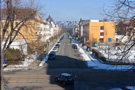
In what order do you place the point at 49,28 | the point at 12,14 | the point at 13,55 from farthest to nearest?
the point at 49,28 < the point at 13,55 < the point at 12,14

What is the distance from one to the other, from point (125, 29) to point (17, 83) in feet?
27.9

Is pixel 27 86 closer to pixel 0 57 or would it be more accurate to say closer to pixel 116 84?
pixel 116 84

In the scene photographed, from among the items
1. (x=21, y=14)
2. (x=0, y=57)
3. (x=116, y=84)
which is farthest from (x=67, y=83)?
(x=0, y=57)

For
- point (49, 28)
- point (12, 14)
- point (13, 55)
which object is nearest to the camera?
point (12, 14)

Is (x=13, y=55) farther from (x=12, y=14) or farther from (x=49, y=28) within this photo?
(x=49, y=28)

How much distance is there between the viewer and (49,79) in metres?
12.6

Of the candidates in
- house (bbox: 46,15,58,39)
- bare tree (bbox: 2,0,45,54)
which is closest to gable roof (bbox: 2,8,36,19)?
bare tree (bbox: 2,0,45,54)

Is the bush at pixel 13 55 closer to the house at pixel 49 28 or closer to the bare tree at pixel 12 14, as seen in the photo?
the bare tree at pixel 12 14

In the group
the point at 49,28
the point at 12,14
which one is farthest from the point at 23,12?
the point at 49,28

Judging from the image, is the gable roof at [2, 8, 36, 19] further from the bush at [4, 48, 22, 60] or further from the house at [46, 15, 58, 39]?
the house at [46, 15, 58, 39]

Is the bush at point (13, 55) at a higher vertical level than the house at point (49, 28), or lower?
lower

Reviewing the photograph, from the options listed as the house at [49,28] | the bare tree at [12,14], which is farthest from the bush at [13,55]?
the house at [49,28]

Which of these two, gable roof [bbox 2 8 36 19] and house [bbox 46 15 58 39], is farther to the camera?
house [bbox 46 15 58 39]

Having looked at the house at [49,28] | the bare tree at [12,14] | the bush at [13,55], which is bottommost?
the bush at [13,55]
